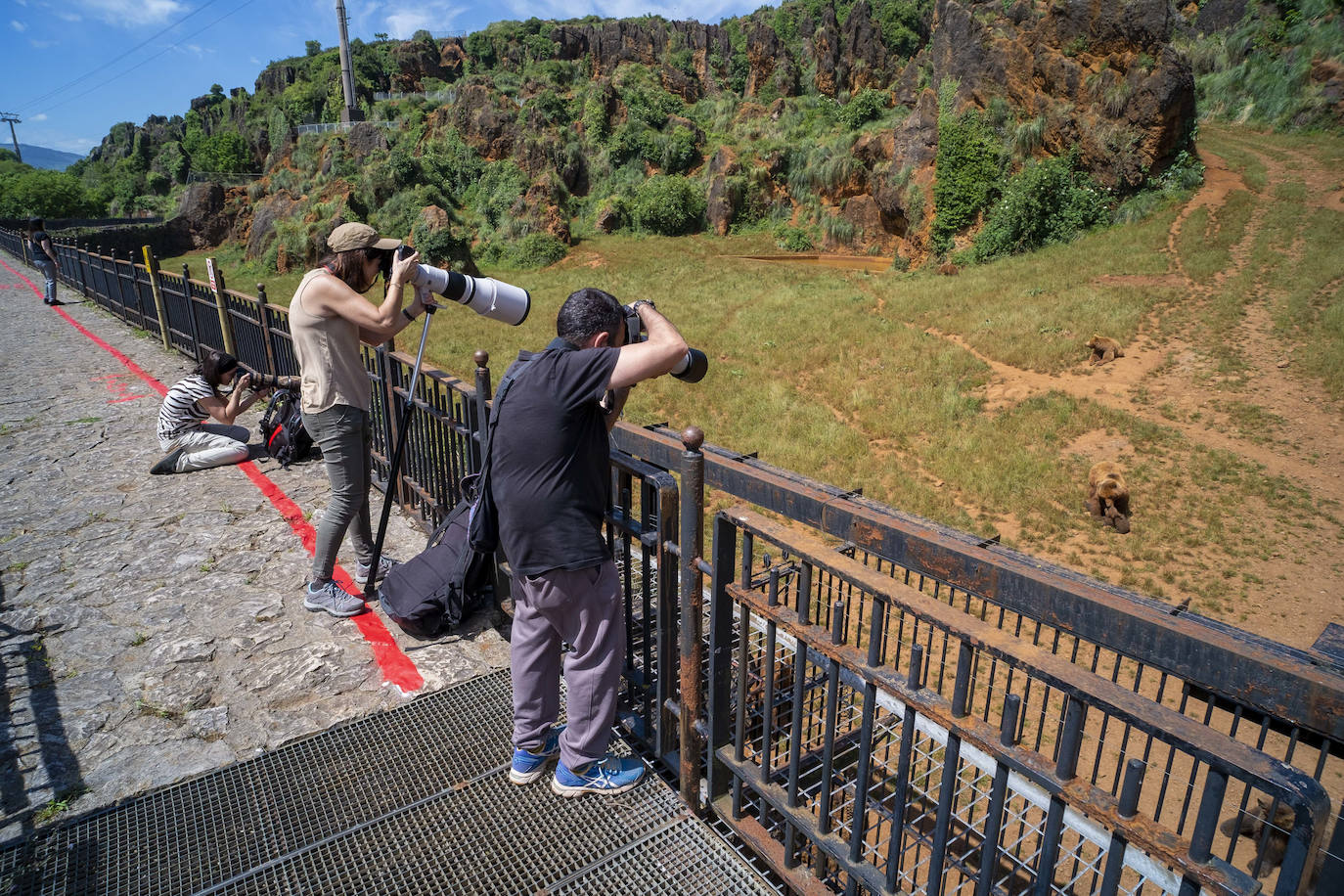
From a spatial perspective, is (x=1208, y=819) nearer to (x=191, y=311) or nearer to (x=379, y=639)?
(x=379, y=639)

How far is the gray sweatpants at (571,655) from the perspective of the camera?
2602 mm

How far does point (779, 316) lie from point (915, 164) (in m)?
11.4

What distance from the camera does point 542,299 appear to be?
79.9ft

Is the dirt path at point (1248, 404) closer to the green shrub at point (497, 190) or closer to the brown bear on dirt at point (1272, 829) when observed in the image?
the brown bear on dirt at point (1272, 829)

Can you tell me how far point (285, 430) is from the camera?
6543 mm

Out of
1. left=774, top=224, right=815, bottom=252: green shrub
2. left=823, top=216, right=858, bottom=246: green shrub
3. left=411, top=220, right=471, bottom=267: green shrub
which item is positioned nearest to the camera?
left=411, top=220, right=471, bottom=267: green shrub

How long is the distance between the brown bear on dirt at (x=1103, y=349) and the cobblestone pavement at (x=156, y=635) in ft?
42.3

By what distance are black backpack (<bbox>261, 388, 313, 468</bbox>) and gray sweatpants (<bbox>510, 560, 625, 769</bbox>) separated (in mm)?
4523

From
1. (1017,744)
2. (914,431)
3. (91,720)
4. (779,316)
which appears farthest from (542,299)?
(1017,744)

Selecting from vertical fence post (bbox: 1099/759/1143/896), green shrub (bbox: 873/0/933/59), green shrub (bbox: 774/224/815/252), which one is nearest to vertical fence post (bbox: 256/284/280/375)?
vertical fence post (bbox: 1099/759/1143/896)

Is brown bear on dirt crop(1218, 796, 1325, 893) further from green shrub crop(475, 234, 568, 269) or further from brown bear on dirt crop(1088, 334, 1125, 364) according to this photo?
green shrub crop(475, 234, 568, 269)

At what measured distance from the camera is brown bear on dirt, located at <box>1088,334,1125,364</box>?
1379 cm

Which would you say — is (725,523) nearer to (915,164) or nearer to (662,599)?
(662,599)

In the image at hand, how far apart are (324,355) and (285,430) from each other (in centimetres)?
319
